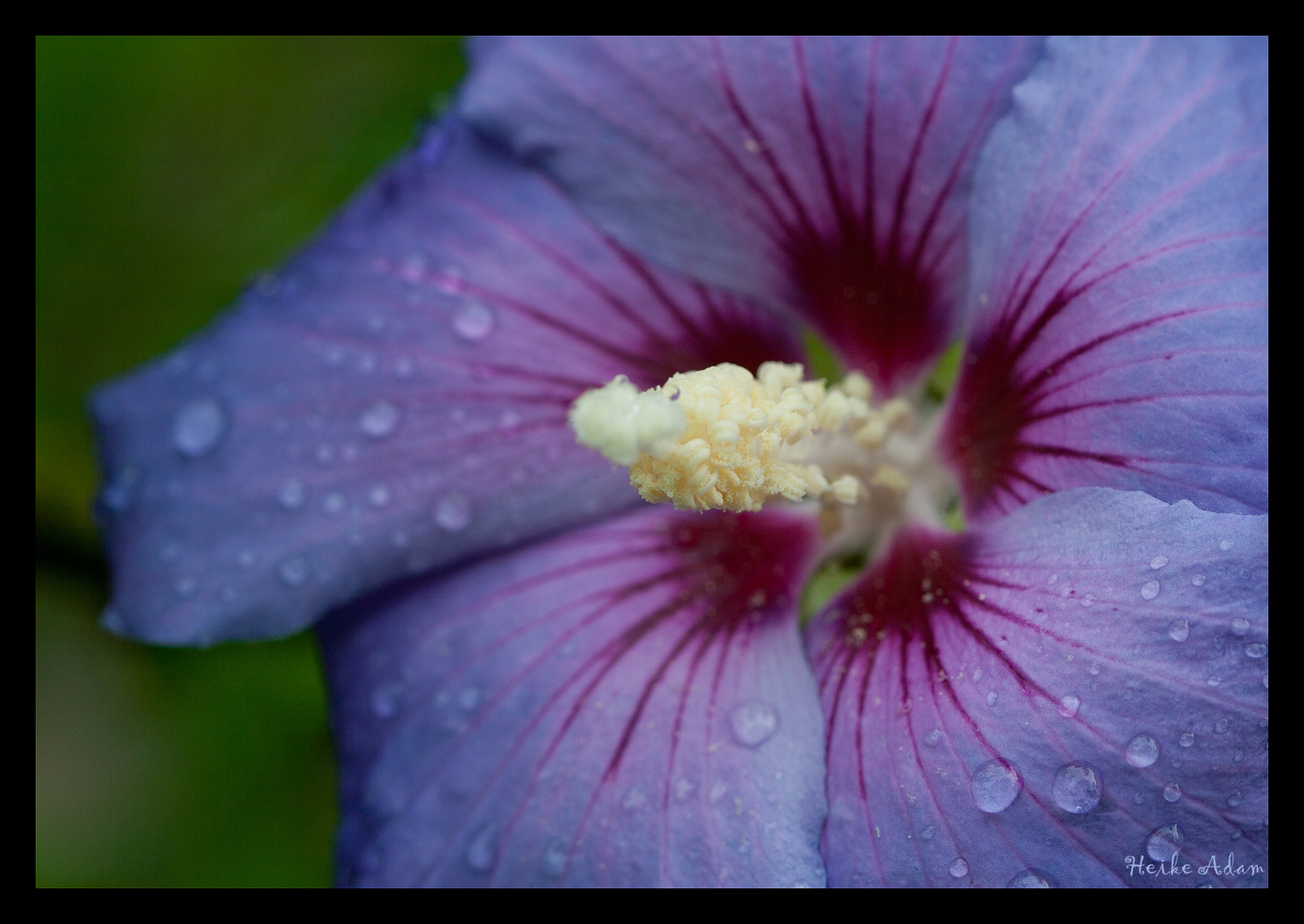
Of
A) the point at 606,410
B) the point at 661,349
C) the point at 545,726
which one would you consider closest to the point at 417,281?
the point at 661,349

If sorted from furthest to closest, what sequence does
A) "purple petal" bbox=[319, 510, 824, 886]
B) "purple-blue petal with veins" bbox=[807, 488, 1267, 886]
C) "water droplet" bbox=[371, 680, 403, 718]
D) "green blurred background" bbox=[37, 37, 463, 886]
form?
"green blurred background" bbox=[37, 37, 463, 886] → "water droplet" bbox=[371, 680, 403, 718] → "purple petal" bbox=[319, 510, 824, 886] → "purple-blue petal with veins" bbox=[807, 488, 1267, 886]

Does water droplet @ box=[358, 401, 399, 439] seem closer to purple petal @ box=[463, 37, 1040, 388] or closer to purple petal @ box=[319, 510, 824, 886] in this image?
purple petal @ box=[319, 510, 824, 886]

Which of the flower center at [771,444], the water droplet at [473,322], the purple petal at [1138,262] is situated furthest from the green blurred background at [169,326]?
the purple petal at [1138,262]

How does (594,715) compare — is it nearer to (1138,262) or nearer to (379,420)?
(379,420)

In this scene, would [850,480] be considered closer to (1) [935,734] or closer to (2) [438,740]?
(1) [935,734]

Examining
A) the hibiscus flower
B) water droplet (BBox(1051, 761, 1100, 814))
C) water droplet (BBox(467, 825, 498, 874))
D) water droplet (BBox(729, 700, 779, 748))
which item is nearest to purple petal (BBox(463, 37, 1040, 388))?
the hibiscus flower

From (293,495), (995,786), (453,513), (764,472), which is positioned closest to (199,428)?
(293,495)
